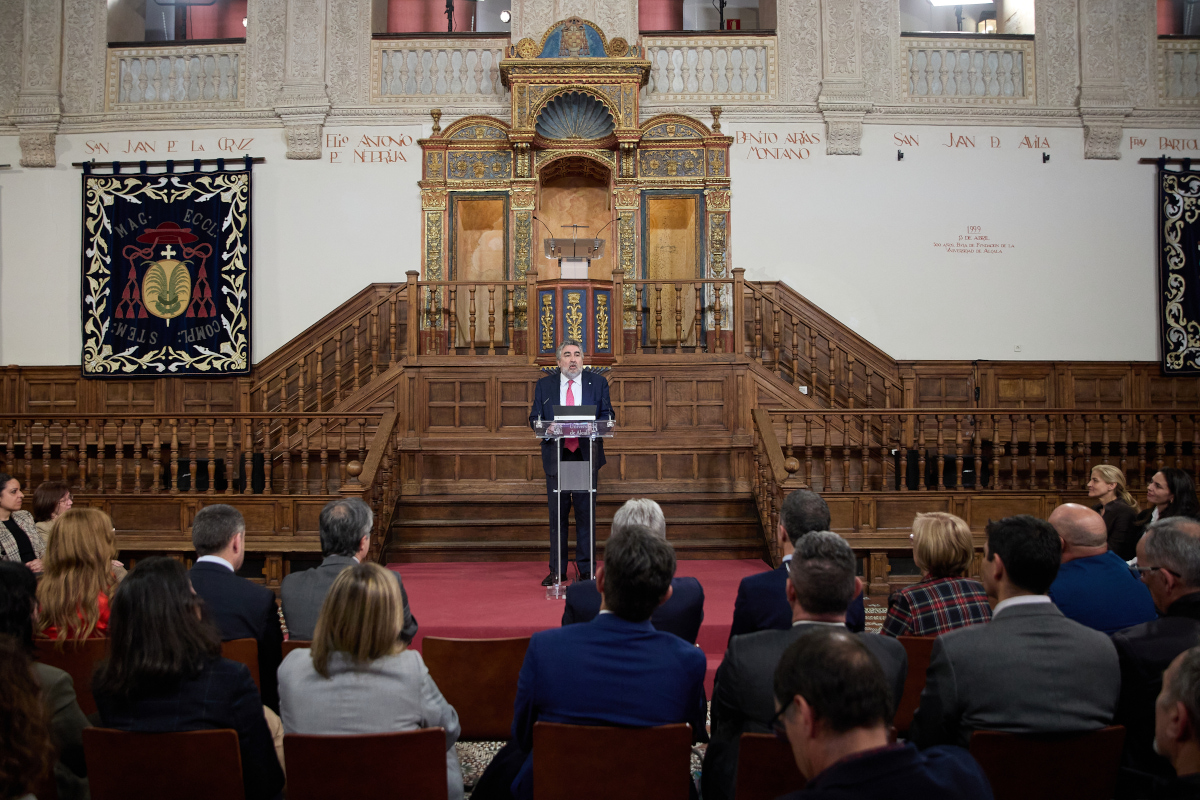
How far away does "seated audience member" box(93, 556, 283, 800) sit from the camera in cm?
200

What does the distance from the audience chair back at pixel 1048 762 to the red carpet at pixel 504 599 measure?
2.15 metres

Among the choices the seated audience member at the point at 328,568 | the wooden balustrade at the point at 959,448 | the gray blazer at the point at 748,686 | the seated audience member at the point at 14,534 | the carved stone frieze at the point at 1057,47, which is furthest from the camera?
the carved stone frieze at the point at 1057,47

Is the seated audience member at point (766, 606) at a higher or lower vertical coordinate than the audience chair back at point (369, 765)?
higher

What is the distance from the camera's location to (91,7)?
9.97 m

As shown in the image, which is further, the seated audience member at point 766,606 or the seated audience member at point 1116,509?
the seated audience member at point 1116,509

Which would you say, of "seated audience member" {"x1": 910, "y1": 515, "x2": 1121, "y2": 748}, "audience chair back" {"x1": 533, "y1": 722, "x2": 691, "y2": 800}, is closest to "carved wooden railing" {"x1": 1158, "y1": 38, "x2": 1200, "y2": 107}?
"seated audience member" {"x1": 910, "y1": 515, "x2": 1121, "y2": 748}

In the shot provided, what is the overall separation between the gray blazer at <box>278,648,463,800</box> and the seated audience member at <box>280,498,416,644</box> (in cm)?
57

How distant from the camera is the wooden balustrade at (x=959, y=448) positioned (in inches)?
256

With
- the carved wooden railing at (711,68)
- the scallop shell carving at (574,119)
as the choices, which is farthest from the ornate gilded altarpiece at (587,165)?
the carved wooden railing at (711,68)

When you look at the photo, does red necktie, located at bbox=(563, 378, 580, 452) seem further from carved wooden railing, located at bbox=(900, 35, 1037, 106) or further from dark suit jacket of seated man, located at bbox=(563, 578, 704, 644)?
carved wooden railing, located at bbox=(900, 35, 1037, 106)

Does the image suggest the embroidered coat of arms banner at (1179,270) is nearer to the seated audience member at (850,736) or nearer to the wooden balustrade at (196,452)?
the wooden balustrade at (196,452)

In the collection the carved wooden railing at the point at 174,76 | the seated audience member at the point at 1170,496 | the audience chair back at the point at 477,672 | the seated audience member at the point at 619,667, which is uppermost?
the carved wooden railing at the point at 174,76

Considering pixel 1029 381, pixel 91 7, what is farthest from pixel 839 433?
pixel 91 7

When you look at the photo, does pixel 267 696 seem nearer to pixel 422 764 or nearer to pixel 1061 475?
pixel 422 764
